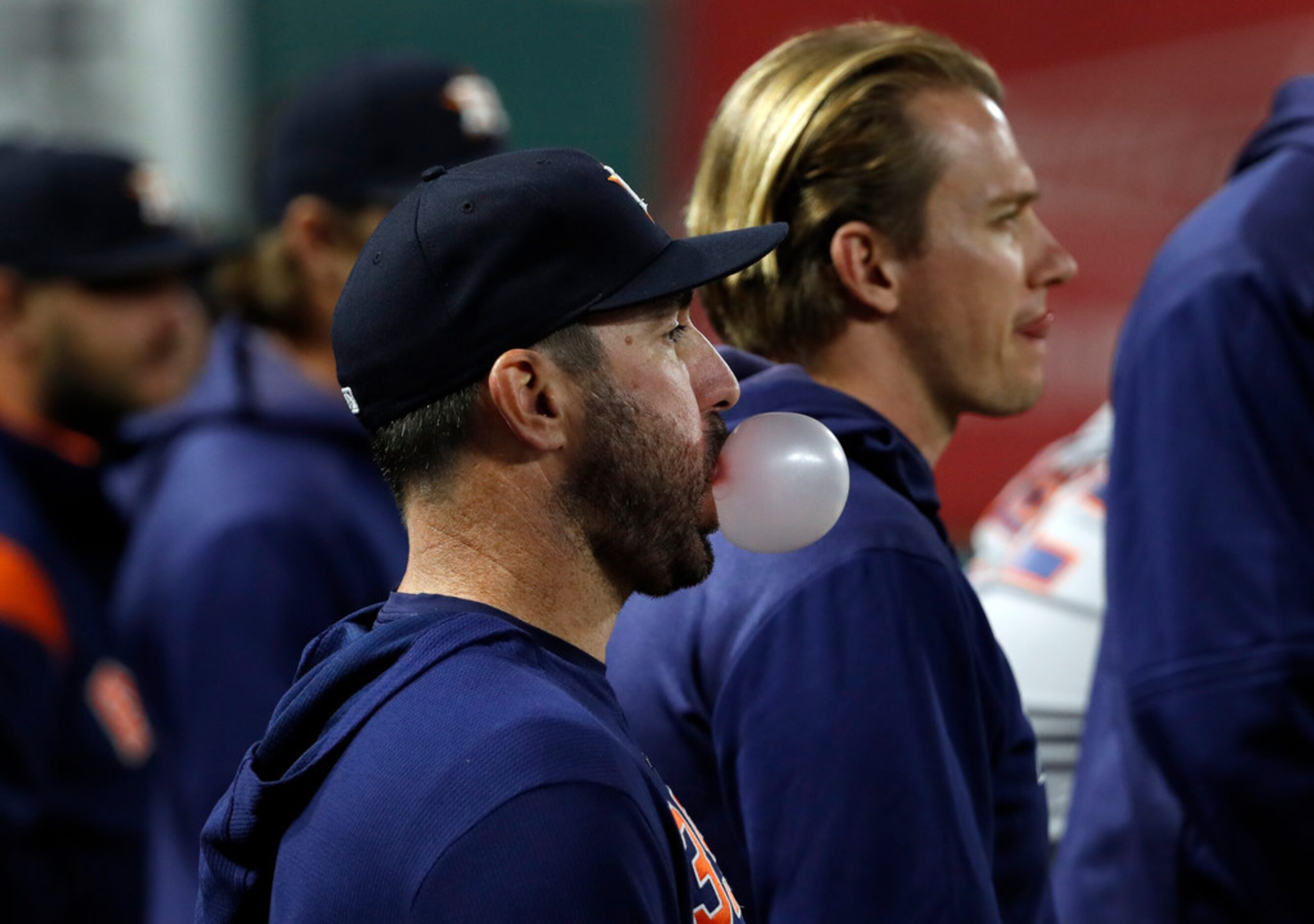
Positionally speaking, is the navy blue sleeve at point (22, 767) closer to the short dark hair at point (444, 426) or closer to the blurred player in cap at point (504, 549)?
the blurred player in cap at point (504, 549)

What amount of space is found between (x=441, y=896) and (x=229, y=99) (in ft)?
25.2

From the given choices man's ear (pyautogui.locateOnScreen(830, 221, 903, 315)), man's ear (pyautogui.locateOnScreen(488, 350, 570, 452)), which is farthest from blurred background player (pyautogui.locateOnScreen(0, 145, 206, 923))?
→ man's ear (pyautogui.locateOnScreen(488, 350, 570, 452))

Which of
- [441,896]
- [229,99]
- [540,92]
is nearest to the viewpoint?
[441,896]

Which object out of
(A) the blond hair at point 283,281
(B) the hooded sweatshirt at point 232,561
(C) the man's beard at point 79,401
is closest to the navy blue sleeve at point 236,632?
(B) the hooded sweatshirt at point 232,561

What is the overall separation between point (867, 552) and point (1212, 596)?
0.66m

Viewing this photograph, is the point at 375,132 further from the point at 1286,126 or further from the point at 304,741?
the point at 304,741

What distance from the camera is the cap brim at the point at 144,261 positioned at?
4.13 metres

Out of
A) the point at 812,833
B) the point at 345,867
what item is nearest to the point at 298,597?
the point at 812,833

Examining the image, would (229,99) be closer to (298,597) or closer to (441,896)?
(298,597)

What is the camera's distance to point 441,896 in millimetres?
1252

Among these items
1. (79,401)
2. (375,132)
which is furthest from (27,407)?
(375,132)

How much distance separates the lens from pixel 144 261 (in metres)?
4.18

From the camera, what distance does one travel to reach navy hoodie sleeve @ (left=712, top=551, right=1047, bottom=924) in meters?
1.67

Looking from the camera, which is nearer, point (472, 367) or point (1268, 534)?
point (472, 367)
